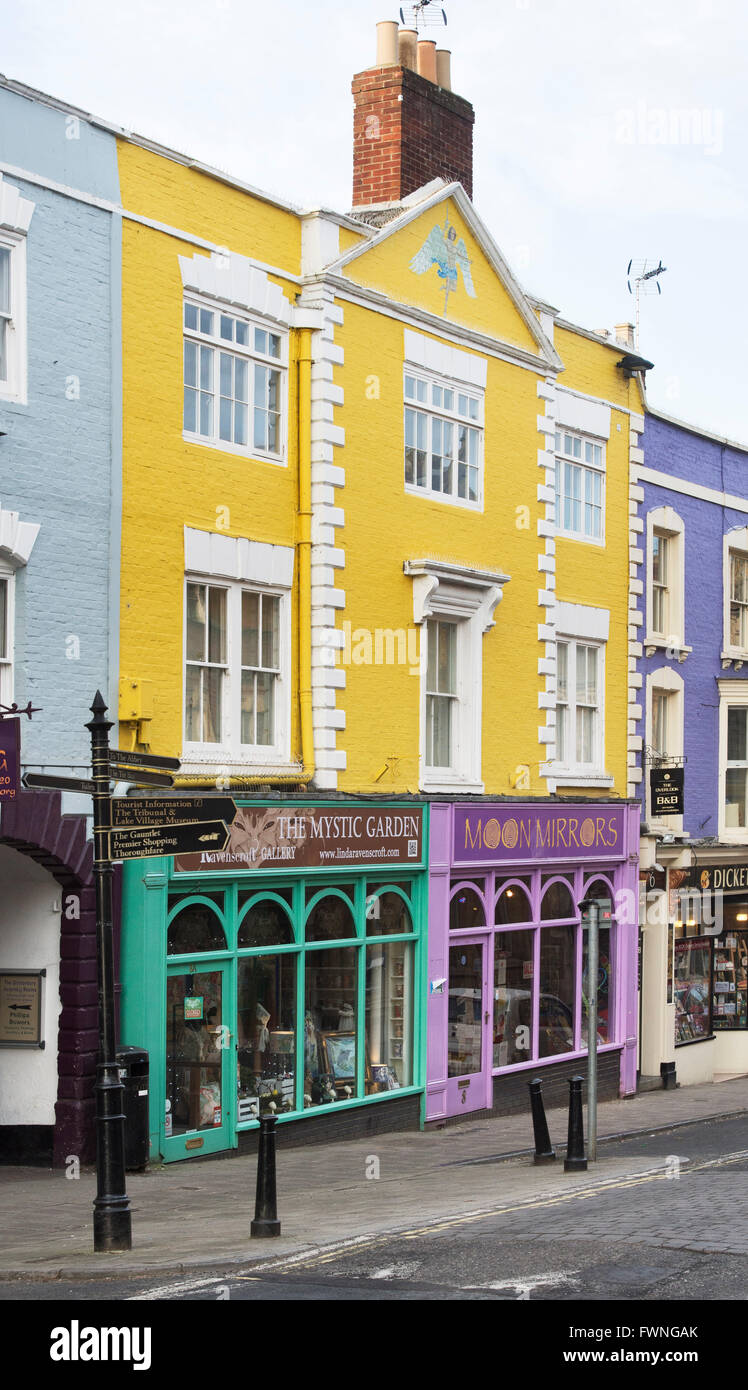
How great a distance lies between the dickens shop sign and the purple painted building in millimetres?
7057

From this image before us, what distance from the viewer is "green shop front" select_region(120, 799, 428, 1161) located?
1606cm

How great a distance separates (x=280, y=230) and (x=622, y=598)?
30.0 ft

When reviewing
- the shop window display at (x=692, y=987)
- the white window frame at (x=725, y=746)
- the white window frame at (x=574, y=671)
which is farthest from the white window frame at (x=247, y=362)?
the shop window display at (x=692, y=987)

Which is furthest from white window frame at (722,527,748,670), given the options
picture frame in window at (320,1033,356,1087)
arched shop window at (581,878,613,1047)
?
picture frame in window at (320,1033,356,1087)

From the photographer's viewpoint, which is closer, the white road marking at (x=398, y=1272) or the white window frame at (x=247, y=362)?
the white road marking at (x=398, y=1272)

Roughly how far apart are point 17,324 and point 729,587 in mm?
16341

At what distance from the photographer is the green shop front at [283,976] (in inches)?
632

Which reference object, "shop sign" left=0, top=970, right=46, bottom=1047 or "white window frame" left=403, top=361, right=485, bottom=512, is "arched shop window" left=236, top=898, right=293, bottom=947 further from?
"white window frame" left=403, top=361, right=485, bottom=512

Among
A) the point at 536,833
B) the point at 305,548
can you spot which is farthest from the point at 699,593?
the point at 305,548

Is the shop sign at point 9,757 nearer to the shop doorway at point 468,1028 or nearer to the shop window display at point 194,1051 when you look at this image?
the shop window display at point 194,1051

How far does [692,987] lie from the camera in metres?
27.8

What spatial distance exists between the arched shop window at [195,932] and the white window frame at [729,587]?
1384 centimetres

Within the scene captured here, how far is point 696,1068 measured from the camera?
27625 millimetres
